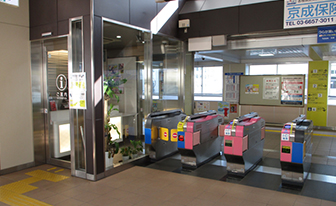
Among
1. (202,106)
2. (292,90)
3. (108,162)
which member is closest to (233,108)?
(202,106)

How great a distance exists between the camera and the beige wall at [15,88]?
484 cm

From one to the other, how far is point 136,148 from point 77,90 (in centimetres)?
189

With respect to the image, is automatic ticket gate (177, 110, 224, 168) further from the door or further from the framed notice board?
the framed notice board

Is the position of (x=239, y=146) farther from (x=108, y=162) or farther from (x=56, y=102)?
(x=56, y=102)

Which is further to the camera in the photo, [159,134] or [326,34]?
[159,134]

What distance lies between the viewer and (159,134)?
5.78m

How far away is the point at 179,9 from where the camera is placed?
6898 millimetres

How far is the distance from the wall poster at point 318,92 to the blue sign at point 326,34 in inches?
173

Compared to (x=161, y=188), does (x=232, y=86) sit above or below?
above

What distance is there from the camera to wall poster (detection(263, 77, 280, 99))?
974 cm

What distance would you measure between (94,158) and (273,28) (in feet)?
15.1

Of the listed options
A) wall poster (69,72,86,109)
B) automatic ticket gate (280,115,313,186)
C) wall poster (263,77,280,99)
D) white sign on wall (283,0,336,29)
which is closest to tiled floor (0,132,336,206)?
automatic ticket gate (280,115,313,186)

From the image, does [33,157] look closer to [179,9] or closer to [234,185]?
[234,185]

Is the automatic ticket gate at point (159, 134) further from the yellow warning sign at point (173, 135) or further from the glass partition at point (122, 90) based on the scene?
the glass partition at point (122, 90)
